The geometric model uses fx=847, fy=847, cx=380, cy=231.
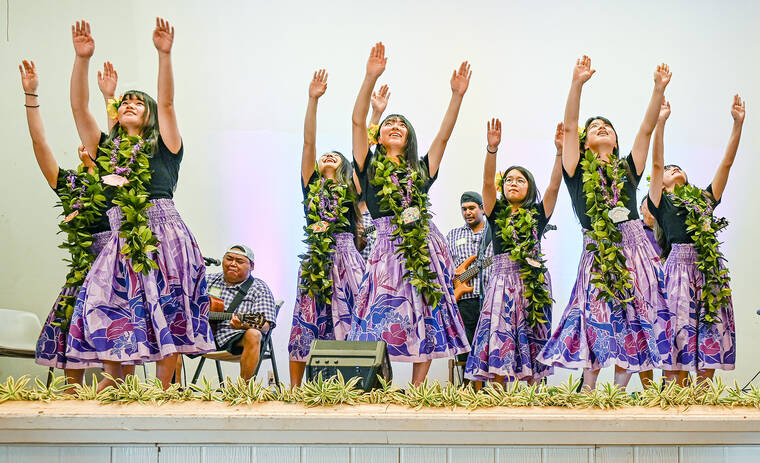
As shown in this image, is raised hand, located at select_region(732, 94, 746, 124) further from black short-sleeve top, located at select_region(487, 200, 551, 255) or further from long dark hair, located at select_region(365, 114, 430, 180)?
long dark hair, located at select_region(365, 114, 430, 180)

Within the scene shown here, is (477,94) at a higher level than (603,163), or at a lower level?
higher

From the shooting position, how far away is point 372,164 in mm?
4168

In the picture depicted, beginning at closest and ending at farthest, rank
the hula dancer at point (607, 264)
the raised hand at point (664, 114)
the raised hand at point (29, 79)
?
the hula dancer at point (607, 264) → the raised hand at point (29, 79) → the raised hand at point (664, 114)

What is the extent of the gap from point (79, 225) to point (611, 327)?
2.51 metres

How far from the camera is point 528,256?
171 inches

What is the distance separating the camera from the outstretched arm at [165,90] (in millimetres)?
3824

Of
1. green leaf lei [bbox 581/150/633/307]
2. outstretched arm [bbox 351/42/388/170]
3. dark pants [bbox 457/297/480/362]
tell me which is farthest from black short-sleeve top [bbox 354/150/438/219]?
dark pants [bbox 457/297/480/362]

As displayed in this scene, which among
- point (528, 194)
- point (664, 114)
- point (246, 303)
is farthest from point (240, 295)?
point (664, 114)

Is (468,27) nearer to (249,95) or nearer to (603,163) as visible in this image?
(249,95)

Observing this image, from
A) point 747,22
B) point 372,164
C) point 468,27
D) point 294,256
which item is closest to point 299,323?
point 372,164

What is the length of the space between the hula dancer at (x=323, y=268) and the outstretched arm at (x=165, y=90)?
82 centimetres

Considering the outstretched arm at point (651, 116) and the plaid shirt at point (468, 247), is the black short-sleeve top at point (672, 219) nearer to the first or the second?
the outstretched arm at point (651, 116)

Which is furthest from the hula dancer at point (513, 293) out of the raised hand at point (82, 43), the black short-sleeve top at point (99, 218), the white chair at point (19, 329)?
the white chair at point (19, 329)

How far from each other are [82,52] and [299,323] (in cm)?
177
